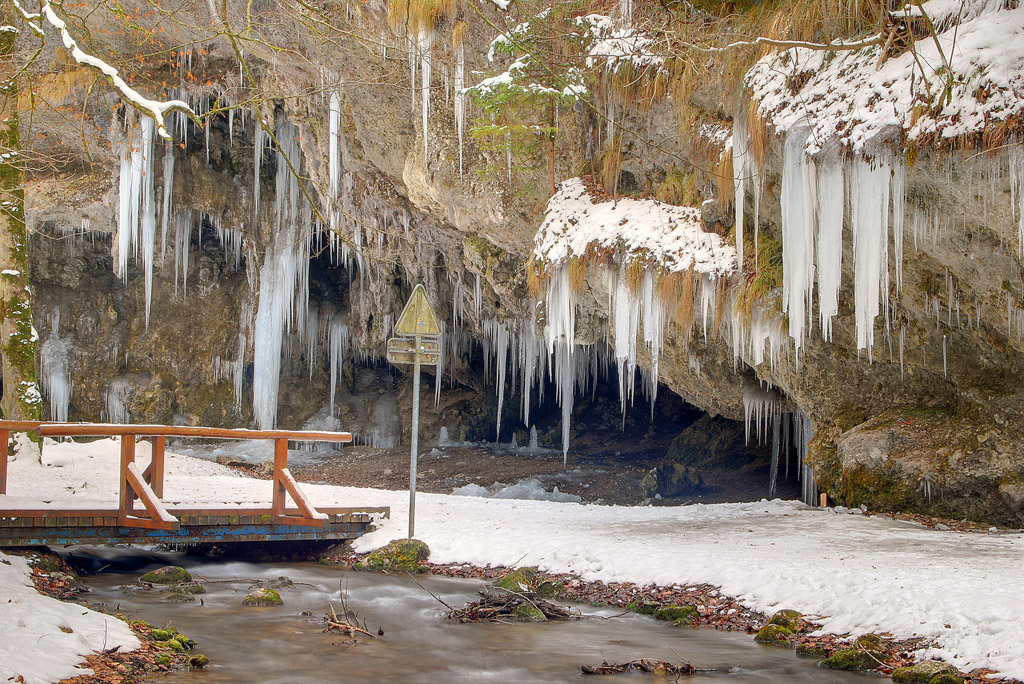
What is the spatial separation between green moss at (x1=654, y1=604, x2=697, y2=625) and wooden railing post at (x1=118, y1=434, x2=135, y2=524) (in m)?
5.10

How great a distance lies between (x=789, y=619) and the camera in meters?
6.20

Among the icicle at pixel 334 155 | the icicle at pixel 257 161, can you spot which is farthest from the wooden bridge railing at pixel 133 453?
the icicle at pixel 257 161

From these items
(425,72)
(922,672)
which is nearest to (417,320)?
(425,72)

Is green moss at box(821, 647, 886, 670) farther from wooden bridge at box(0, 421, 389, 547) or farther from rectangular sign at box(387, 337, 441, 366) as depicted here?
wooden bridge at box(0, 421, 389, 547)

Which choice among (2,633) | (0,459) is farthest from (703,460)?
(2,633)

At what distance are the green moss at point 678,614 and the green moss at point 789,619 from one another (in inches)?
24.1

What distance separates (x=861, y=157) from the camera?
824cm

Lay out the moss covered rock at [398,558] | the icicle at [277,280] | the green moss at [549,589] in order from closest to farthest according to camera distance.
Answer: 1. the green moss at [549,589]
2. the moss covered rock at [398,558]
3. the icicle at [277,280]

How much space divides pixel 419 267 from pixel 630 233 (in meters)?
9.57

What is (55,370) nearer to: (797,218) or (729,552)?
(729,552)

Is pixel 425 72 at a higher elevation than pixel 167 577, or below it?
higher

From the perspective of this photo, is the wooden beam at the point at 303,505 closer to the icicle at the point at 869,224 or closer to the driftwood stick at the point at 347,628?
the driftwood stick at the point at 347,628

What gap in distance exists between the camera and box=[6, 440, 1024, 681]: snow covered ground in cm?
523

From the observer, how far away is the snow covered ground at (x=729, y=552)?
523 centimetres
